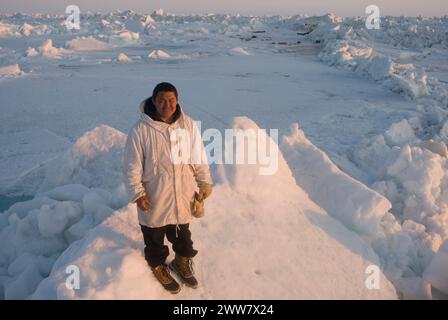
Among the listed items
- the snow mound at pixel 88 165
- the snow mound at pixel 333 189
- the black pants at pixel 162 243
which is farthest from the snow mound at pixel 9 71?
the black pants at pixel 162 243

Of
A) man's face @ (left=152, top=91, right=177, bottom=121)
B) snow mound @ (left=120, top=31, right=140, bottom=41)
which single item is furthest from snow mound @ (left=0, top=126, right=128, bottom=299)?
snow mound @ (left=120, top=31, right=140, bottom=41)

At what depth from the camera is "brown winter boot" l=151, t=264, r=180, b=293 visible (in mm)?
2190

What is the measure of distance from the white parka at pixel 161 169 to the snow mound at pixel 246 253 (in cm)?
35

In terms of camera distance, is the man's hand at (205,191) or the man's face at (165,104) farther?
the man's hand at (205,191)

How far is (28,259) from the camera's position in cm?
277

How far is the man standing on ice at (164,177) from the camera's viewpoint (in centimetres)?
203

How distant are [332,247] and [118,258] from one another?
1424mm

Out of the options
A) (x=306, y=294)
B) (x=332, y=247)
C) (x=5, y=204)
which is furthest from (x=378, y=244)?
(x=5, y=204)

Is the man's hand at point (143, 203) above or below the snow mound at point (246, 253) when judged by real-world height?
above

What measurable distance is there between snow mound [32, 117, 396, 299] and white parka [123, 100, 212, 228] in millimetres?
346

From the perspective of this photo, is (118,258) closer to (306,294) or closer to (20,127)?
(306,294)

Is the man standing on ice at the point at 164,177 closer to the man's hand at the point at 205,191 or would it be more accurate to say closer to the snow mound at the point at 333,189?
the man's hand at the point at 205,191

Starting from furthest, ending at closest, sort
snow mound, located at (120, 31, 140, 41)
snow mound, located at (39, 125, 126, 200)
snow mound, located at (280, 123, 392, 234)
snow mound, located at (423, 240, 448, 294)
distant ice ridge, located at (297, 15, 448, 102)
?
snow mound, located at (120, 31, 140, 41) → distant ice ridge, located at (297, 15, 448, 102) → snow mound, located at (39, 125, 126, 200) → snow mound, located at (280, 123, 392, 234) → snow mound, located at (423, 240, 448, 294)

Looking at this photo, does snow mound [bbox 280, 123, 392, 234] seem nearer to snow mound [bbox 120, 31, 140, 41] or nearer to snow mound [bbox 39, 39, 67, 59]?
snow mound [bbox 39, 39, 67, 59]
